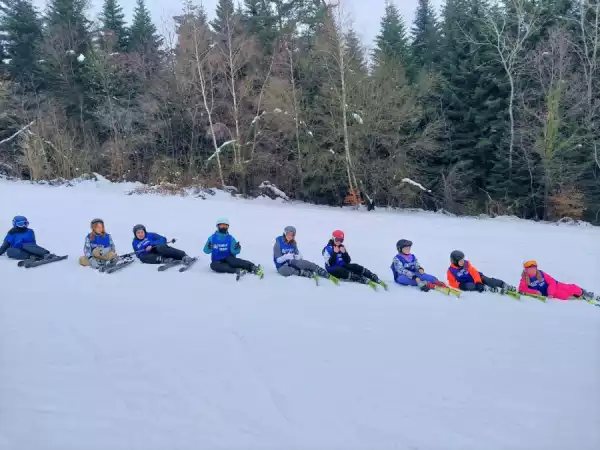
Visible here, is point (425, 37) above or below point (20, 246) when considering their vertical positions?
above

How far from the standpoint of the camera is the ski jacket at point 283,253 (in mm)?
8609

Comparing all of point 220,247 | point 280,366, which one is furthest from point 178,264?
point 280,366

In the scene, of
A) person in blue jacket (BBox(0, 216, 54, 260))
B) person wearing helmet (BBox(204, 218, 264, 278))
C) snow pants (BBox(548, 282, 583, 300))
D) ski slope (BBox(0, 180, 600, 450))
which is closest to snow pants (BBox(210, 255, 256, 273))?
person wearing helmet (BBox(204, 218, 264, 278))

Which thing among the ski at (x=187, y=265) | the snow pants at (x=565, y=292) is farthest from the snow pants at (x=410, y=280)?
the ski at (x=187, y=265)

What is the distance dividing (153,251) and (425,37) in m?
30.9

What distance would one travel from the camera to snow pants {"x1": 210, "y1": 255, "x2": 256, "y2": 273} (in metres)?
8.27

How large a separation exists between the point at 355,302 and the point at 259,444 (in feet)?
11.3

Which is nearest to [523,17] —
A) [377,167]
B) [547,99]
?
[547,99]

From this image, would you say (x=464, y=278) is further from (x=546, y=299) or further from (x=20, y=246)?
(x=20, y=246)

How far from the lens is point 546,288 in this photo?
8258mm

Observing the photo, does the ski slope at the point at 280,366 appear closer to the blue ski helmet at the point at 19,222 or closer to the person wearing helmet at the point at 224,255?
the person wearing helmet at the point at 224,255

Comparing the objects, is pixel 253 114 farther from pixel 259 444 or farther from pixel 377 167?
pixel 259 444

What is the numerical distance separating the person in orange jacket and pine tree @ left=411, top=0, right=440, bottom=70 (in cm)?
2227

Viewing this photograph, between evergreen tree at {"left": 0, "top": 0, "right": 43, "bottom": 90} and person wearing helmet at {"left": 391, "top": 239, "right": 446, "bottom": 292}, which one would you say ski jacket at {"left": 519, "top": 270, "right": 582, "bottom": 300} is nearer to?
person wearing helmet at {"left": 391, "top": 239, "right": 446, "bottom": 292}
